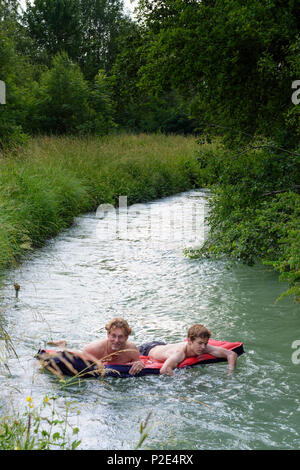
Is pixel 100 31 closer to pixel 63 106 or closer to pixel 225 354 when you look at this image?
pixel 63 106

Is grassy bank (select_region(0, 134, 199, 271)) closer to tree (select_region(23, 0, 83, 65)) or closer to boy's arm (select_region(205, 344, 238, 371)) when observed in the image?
boy's arm (select_region(205, 344, 238, 371))

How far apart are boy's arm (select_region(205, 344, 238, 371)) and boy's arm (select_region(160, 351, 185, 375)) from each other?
0.28 metres

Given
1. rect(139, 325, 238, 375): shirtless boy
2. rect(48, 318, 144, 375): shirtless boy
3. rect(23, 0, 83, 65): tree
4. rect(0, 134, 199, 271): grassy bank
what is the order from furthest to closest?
1. rect(23, 0, 83, 65): tree
2. rect(0, 134, 199, 271): grassy bank
3. rect(139, 325, 238, 375): shirtless boy
4. rect(48, 318, 144, 375): shirtless boy

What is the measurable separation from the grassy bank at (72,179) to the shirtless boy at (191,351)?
2171 millimetres

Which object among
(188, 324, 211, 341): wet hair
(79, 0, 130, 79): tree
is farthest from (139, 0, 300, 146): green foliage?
(79, 0, 130, 79): tree

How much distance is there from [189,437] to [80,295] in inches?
168

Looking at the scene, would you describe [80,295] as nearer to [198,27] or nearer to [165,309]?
[165,309]

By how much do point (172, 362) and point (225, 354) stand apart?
0.56m

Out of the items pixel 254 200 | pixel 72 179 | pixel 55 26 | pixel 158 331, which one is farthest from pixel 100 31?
pixel 158 331

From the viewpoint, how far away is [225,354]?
19.6 ft

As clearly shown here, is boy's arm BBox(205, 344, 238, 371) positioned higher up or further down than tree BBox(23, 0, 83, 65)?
further down

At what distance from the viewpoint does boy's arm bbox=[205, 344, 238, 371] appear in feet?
19.5

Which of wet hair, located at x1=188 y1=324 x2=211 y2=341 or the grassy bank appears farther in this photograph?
the grassy bank

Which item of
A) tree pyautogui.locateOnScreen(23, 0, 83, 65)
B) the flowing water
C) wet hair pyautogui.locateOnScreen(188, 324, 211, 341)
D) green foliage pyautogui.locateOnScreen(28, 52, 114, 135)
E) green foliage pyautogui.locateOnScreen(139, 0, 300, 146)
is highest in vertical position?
tree pyautogui.locateOnScreen(23, 0, 83, 65)
